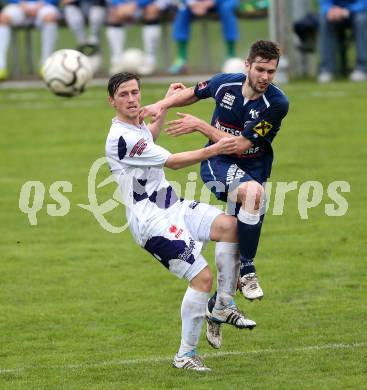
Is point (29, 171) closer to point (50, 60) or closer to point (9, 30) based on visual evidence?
point (50, 60)

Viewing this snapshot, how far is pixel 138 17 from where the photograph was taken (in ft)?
83.8

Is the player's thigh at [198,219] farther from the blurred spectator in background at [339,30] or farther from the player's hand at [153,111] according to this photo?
the blurred spectator in background at [339,30]

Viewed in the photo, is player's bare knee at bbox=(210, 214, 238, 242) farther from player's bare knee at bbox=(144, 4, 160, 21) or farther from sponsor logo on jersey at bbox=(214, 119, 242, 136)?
player's bare knee at bbox=(144, 4, 160, 21)

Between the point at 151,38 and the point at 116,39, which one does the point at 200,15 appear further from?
the point at 116,39

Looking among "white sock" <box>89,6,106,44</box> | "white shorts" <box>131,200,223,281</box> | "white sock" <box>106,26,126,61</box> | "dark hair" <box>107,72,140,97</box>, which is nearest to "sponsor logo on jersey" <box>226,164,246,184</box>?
"white shorts" <box>131,200,223,281</box>

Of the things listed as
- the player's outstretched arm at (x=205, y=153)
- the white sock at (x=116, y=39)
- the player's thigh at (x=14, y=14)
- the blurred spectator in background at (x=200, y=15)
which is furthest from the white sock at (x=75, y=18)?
the player's outstretched arm at (x=205, y=153)

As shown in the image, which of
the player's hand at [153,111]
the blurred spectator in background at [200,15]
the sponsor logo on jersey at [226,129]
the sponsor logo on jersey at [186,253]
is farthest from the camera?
the blurred spectator in background at [200,15]

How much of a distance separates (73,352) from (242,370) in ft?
4.93

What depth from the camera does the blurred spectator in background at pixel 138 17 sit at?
2511 cm

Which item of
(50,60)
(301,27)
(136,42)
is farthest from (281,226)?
(136,42)

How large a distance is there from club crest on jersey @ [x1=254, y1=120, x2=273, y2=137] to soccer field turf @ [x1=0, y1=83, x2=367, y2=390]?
172 cm

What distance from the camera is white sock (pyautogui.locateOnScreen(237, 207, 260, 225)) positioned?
905cm

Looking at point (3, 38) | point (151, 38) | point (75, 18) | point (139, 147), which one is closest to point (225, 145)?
point (139, 147)

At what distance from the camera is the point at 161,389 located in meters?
8.27
